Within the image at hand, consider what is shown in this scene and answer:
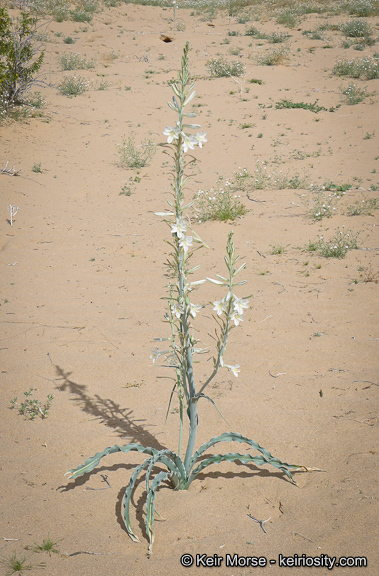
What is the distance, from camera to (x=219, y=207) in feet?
20.3

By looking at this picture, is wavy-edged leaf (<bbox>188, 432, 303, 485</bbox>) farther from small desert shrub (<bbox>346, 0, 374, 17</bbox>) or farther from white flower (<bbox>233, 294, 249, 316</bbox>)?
small desert shrub (<bbox>346, 0, 374, 17</bbox>)

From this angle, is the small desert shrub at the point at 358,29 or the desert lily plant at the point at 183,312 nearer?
the desert lily plant at the point at 183,312

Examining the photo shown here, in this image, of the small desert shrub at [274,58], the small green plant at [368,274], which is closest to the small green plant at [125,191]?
the small green plant at [368,274]

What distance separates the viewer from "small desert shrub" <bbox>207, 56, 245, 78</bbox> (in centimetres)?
1281

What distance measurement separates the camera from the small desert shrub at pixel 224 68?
12.8m

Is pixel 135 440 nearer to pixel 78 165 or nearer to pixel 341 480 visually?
pixel 341 480

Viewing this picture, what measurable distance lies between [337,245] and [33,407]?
3592 mm

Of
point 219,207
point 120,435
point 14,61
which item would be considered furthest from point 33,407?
point 14,61

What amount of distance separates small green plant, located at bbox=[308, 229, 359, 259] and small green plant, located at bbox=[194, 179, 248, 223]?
46.9 inches

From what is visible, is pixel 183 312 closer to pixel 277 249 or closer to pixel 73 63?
pixel 277 249

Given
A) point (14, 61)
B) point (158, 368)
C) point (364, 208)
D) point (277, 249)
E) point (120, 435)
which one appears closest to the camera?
point (120, 435)

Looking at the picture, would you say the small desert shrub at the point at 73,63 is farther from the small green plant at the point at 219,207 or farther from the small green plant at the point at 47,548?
the small green plant at the point at 47,548

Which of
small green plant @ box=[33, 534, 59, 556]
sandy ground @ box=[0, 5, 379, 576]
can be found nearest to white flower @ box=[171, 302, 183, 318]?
sandy ground @ box=[0, 5, 379, 576]

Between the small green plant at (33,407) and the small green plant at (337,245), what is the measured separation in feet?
11.0
